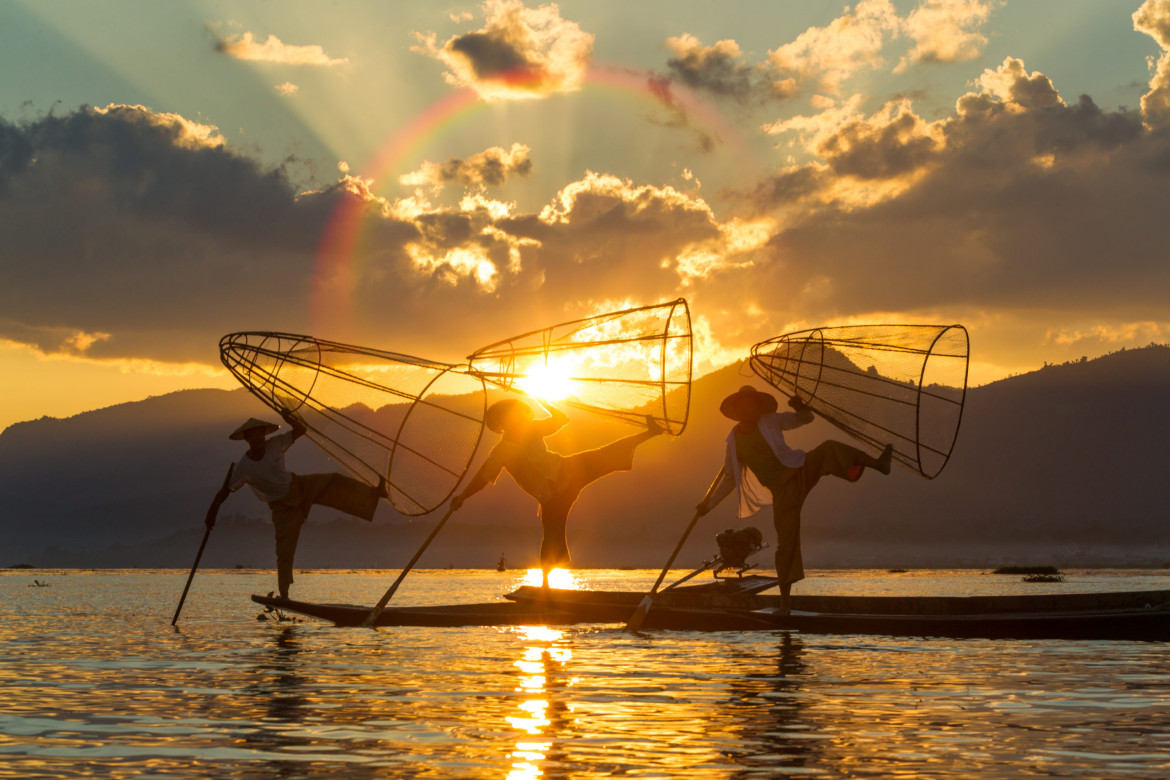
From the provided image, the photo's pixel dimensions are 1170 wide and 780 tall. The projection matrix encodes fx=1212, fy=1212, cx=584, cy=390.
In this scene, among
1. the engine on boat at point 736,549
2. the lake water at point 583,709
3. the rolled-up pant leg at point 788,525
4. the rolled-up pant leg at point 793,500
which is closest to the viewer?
the lake water at point 583,709

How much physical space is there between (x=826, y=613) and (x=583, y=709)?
378 inches

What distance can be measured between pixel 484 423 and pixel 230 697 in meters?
8.66

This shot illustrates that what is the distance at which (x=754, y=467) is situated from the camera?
18.7 m

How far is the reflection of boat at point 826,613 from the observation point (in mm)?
17375

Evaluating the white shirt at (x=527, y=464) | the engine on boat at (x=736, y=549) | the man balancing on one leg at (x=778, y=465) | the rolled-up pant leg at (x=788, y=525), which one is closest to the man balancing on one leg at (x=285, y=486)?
the white shirt at (x=527, y=464)

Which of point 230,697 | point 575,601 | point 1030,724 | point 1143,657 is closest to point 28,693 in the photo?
point 230,697

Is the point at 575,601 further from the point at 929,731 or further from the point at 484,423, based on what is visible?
the point at 929,731

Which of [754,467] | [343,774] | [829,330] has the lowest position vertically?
[343,774]

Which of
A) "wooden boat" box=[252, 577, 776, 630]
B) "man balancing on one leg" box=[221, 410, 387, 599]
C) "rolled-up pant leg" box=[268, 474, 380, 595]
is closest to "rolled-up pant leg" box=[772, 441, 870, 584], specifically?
"wooden boat" box=[252, 577, 776, 630]

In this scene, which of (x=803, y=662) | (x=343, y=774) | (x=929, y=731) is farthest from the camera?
(x=803, y=662)

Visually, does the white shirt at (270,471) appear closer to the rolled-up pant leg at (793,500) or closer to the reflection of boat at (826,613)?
the reflection of boat at (826,613)

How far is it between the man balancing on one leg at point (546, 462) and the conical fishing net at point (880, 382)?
260cm

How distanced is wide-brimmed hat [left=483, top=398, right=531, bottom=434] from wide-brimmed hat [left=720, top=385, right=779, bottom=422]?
324 centimetres

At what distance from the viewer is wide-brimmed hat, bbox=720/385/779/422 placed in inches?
733
